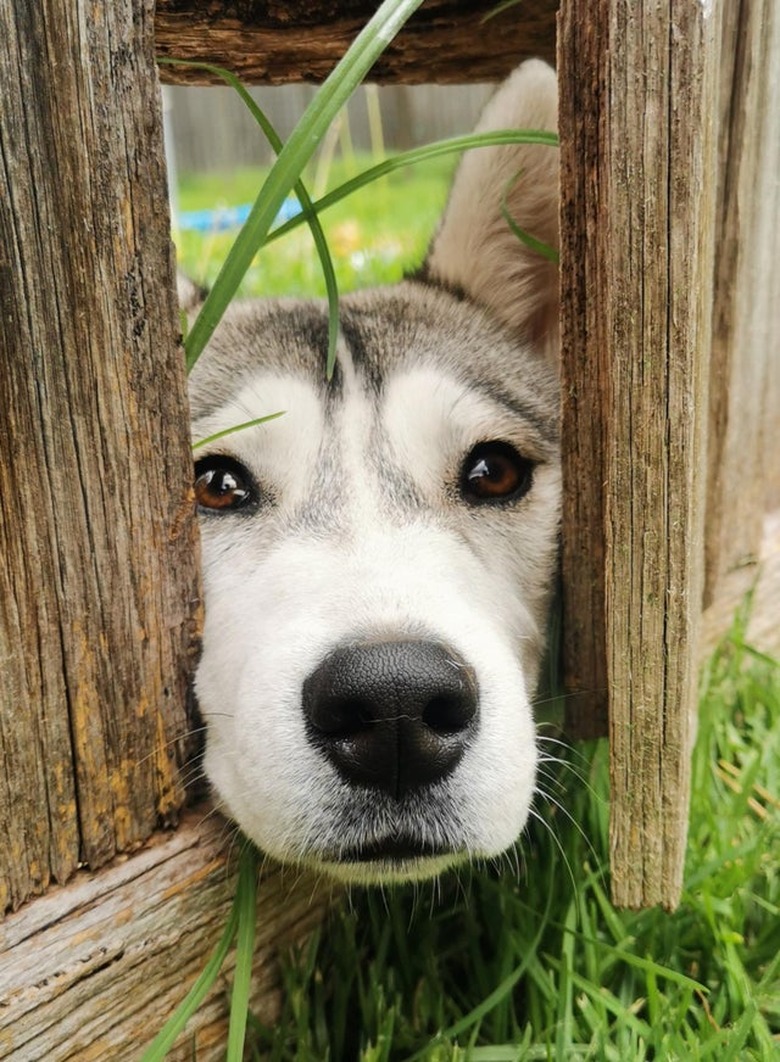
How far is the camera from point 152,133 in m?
1.61

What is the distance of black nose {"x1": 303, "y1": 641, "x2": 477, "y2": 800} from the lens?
158 centimetres

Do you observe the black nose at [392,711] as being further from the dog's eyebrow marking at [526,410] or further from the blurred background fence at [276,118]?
the blurred background fence at [276,118]

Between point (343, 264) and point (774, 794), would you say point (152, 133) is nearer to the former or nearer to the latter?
point (774, 794)

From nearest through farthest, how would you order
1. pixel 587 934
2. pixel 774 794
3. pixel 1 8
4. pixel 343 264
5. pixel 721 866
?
1. pixel 1 8
2. pixel 587 934
3. pixel 721 866
4. pixel 774 794
5. pixel 343 264

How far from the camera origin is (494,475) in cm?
234

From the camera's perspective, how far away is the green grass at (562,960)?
1849 millimetres

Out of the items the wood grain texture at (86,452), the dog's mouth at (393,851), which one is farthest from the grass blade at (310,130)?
the dog's mouth at (393,851)

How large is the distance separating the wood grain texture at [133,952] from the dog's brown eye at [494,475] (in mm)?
866

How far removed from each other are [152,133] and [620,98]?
714mm

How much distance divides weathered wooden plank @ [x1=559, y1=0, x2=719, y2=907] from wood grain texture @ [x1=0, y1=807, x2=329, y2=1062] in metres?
0.70

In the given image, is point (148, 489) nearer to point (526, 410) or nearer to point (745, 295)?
point (526, 410)

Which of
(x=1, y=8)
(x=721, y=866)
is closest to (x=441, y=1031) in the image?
(x=721, y=866)

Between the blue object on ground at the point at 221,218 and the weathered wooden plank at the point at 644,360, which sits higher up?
the blue object on ground at the point at 221,218

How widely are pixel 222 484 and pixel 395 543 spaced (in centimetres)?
47
